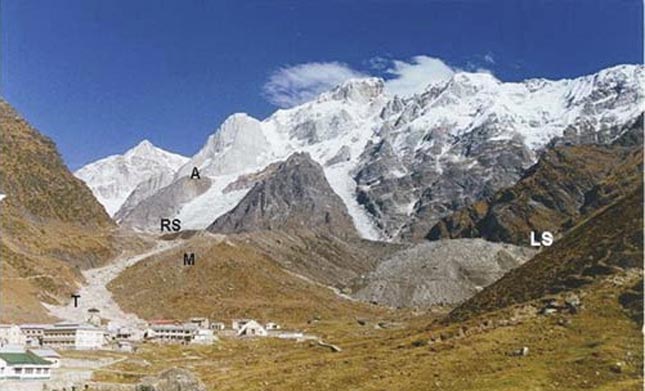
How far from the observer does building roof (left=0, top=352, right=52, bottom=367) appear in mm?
104438

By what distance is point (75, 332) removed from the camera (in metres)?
176

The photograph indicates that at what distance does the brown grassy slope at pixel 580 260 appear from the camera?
322 feet

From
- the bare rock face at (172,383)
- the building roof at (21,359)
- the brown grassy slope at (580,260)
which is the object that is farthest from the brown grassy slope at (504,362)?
the building roof at (21,359)

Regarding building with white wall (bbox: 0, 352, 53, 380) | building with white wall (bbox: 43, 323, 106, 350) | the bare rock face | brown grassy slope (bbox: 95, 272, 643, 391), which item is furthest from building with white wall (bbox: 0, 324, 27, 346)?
the bare rock face

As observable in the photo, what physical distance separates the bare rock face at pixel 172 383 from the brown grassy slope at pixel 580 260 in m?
45.2

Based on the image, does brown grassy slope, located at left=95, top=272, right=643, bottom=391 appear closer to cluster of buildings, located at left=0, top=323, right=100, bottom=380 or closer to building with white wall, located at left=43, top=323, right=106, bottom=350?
cluster of buildings, located at left=0, top=323, right=100, bottom=380

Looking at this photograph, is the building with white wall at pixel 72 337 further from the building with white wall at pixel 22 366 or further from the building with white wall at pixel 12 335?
the building with white wall at pixel 22 366

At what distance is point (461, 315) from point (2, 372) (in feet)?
201

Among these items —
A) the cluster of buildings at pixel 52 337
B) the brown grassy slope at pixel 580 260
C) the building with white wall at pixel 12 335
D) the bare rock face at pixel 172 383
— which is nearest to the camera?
the bare rock face at pixel 172 383

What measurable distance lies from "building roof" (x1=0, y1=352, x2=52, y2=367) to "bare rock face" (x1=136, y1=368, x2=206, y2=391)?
26994mm

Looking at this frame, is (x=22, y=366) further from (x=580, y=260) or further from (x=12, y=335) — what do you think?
(x=580, y=260)

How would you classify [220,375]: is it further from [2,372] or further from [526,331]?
[526,331]

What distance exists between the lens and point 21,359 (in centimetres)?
10688

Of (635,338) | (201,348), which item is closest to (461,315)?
(635,338)
